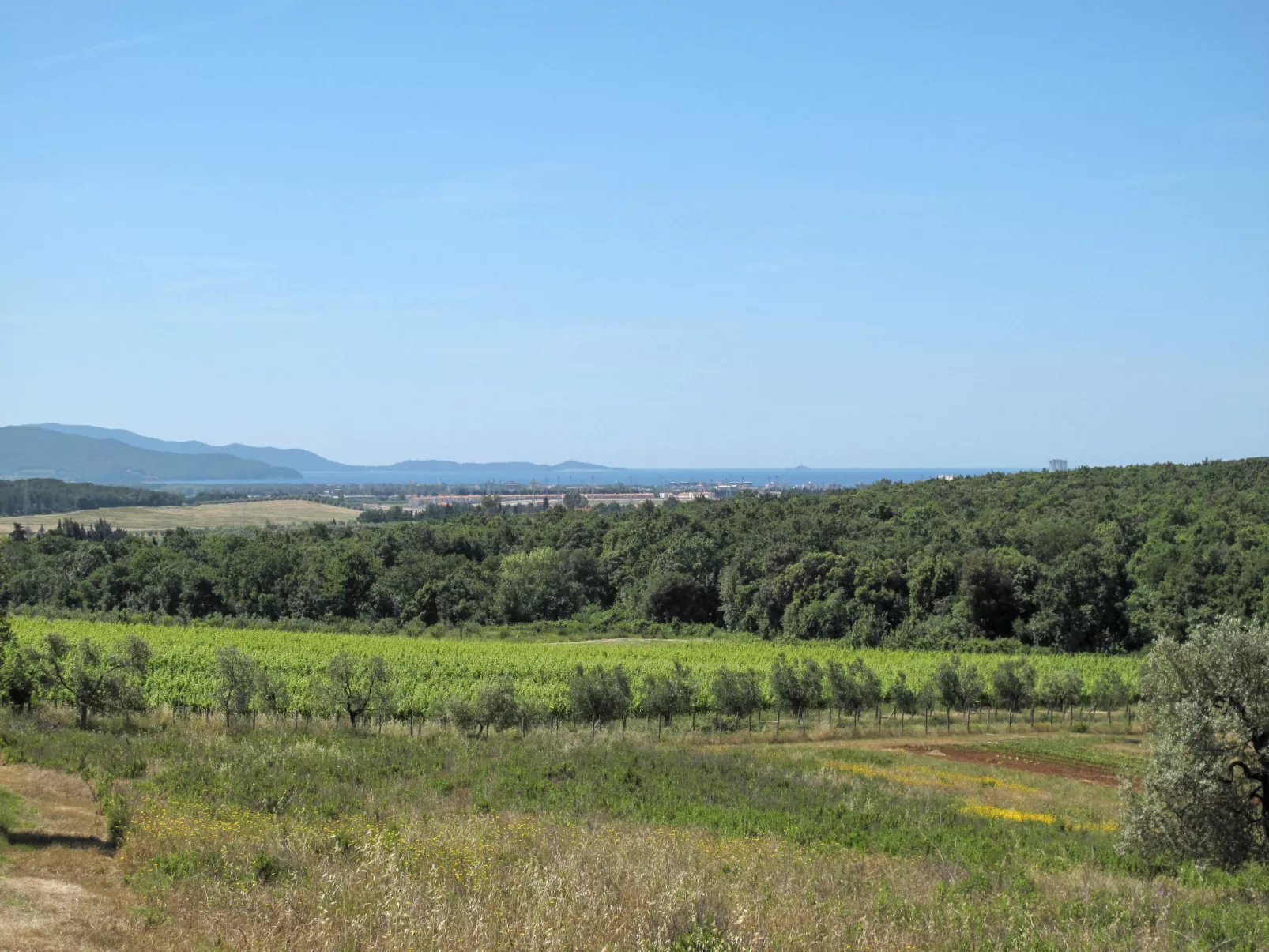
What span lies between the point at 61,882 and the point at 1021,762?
3532 centimetres

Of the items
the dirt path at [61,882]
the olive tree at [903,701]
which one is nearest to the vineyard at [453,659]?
the olive tree at [903,701]

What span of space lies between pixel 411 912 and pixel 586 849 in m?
4.42

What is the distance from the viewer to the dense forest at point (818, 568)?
242ft

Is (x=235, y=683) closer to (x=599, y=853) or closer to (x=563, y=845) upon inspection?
(x=563, y=845)

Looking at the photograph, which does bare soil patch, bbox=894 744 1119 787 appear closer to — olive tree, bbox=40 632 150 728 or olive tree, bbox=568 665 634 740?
olive tree, bbox=568 665 634 740

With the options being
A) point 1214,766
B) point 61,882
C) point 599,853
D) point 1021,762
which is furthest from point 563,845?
point 1021,762

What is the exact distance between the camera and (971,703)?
52.3m

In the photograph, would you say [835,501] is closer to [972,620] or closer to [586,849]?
[972,620]

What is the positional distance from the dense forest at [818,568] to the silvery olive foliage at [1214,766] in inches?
2185

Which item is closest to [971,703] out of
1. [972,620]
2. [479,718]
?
[972,620]

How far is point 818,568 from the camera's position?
270ft

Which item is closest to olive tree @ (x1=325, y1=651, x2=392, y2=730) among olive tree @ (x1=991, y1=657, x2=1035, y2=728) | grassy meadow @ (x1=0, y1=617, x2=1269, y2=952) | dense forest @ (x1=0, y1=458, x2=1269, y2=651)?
grassy meadow @ (x1=0, y1=617, x2=1269, y2=952)

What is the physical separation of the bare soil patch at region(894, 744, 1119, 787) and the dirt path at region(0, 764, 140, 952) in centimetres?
3174

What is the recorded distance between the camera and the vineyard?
4738 cm
